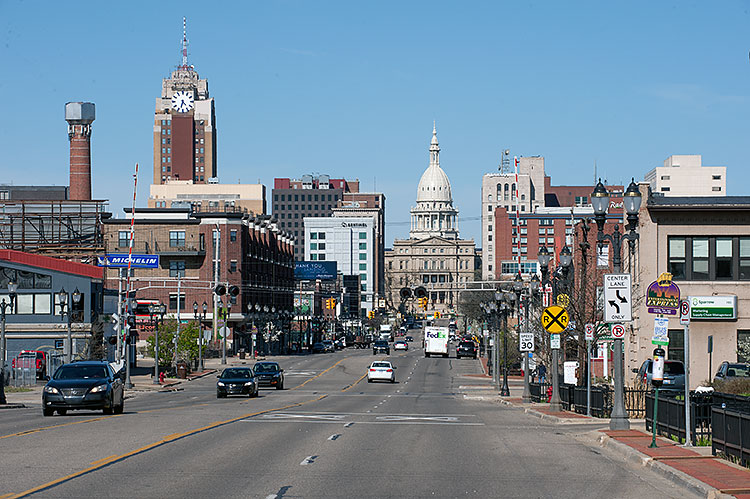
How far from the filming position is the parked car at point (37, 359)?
61.0 m

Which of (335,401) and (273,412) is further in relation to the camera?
(335,401)

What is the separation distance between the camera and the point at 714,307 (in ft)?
164

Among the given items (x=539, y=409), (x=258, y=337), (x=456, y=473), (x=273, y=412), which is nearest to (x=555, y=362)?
(x=539, y=409)

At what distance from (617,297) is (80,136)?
324 feet

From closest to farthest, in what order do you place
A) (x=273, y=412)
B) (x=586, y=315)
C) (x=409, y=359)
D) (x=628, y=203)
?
1. (x=628, y=203)
2. (x=273, y=412)
3. (x=586, y=315)
4. (x=409, y=359)

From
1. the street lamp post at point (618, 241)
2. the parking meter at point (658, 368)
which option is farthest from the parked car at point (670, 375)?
the parking meter at point (658, 368)

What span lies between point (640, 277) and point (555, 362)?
17011mm

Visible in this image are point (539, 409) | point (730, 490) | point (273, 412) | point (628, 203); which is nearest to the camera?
point (730, 490)

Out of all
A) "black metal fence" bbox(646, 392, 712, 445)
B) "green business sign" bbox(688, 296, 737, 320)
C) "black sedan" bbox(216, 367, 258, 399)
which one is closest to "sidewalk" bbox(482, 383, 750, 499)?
"black metal fence" bbox(646, 392, 712, 445)

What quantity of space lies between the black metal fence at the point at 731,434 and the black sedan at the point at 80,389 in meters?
17.9

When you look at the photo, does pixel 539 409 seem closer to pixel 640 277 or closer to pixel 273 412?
pixel 273 412

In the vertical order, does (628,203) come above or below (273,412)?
above

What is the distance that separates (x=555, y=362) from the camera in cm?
3566

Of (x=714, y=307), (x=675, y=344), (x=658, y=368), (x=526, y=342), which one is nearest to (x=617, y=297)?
(x=658, y=368)
